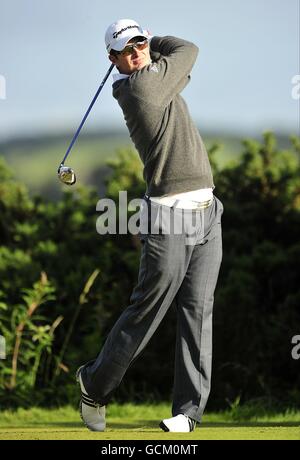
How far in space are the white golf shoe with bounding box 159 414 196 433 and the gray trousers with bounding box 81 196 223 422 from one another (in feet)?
0.15

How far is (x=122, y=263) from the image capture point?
783 cm

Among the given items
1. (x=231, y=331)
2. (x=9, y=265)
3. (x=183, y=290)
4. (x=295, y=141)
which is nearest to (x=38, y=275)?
(x=9, y=265)

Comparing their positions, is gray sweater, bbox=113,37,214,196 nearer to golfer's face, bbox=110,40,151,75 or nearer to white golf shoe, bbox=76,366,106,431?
golfer's face, bbox=110,40,151,75

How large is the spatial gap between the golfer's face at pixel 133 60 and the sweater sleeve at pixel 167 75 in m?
0.07

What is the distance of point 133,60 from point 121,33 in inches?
5.4

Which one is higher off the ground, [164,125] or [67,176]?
[164,125]

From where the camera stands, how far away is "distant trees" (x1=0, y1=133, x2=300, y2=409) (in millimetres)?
7262

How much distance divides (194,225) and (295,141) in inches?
137

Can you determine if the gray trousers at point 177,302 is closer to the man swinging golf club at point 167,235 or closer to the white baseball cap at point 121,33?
the man swinging golf club at point 167,235

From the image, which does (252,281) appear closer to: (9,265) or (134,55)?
(9,265)

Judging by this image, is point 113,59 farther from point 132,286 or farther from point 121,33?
point 132,286

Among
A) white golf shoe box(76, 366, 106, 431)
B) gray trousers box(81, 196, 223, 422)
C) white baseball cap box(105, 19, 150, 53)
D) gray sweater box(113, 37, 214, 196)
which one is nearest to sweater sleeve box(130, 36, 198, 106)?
gray sweater box(113, 37, 214, 196)

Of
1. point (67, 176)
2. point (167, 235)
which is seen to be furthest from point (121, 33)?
point (167, 235)

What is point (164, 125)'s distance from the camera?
15.9 feet
